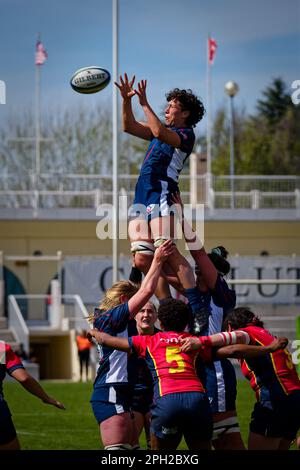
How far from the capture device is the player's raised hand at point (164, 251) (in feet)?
31.5

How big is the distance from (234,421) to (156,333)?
1.14 metres

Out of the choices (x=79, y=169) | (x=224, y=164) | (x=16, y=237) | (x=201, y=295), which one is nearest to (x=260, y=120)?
(x=224, y=164)

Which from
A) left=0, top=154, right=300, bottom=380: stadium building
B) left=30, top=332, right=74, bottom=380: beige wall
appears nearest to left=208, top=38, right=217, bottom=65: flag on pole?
left=0, top=154, right=300, bottom=380: stadium building

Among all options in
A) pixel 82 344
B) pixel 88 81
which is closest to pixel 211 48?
pixel 82 344

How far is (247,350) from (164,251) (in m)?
1.17

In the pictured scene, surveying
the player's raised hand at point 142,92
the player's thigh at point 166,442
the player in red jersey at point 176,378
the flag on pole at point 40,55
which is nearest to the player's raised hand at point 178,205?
the player's raised hand at point 142,92

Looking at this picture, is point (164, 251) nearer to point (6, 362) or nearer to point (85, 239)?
point (6, 362)

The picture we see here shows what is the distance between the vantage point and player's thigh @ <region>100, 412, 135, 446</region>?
956 cm

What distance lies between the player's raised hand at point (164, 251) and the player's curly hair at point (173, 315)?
0.74 metres

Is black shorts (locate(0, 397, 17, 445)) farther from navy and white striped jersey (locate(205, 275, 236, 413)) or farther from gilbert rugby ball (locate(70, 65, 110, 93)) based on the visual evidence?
gilbert rugby ball (locate(70, 65, 110, 93))

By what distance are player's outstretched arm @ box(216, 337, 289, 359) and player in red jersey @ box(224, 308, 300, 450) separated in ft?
1.30

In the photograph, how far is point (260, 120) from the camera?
6962 centimetres

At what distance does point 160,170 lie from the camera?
1041cm

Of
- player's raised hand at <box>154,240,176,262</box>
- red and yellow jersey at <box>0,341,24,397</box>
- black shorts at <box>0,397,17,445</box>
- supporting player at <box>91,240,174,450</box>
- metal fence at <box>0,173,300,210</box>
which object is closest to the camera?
black shorts at <box>0,397,17,445</box>
